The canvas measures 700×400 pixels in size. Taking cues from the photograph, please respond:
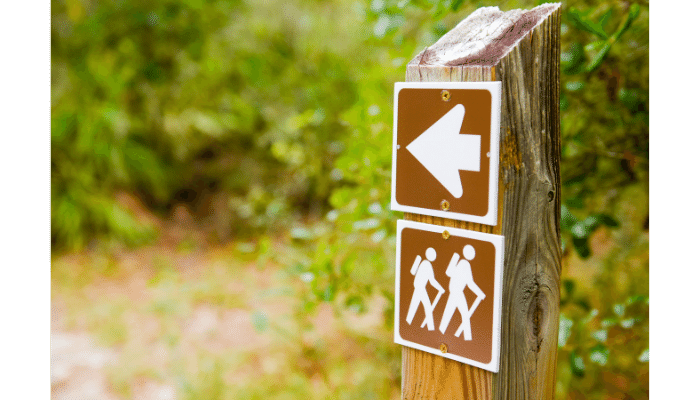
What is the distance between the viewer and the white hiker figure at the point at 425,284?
4.93ft

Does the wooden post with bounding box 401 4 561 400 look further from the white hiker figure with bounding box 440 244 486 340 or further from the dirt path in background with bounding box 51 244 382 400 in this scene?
the dirt path in background with bounding box 51 244 382 400

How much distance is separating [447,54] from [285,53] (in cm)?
523

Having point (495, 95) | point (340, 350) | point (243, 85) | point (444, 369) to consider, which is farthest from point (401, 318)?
point (243, 85)

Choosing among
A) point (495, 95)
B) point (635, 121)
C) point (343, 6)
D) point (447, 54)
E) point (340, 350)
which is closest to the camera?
point (495, 95)

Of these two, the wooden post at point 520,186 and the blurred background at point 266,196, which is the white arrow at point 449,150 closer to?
the wooden post at point 520,186

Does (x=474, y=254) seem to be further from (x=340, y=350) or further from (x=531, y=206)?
(x=340, y=350)

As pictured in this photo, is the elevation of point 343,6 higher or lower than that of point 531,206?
higher

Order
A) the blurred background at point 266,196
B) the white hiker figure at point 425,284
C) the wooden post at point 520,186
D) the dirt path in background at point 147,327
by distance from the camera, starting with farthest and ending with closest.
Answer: the dirt path in background at point 147,327 → the blurred background at point 266,196 → the white hiker figure at point 425,284 → the wooden post at point 520,186

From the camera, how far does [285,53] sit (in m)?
6.43

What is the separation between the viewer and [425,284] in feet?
5.02

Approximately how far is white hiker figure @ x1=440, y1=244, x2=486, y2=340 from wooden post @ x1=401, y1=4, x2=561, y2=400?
0.23ft

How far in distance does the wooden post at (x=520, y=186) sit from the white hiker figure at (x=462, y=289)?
0.07 m

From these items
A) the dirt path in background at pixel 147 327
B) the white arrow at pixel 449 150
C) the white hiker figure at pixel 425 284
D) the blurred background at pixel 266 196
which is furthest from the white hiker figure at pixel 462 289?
the dirt path in background at pixel 147 327

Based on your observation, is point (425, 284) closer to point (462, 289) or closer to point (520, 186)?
point (462, 289)
